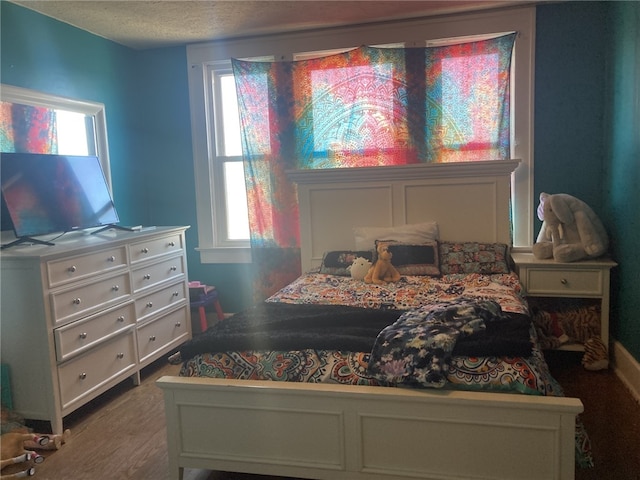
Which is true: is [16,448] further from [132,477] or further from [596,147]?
[596,147]

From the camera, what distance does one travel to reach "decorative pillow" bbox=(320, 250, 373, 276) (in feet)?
10.9

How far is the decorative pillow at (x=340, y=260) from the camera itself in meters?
3.32

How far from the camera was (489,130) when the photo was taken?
355 cm

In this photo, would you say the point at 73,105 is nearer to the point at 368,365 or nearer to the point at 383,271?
the point at 383,271

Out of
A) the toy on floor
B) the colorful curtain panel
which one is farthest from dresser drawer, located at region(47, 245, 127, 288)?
the colorful curtain panel

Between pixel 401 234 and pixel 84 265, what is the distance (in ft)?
6.36

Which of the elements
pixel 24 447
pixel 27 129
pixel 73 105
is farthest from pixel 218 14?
pixel 24 447

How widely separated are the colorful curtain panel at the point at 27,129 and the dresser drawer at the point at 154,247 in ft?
2.79

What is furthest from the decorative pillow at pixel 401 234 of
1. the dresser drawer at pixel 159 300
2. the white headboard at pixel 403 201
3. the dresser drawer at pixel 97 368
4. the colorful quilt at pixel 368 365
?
the dresser drawer at pixel 97 368

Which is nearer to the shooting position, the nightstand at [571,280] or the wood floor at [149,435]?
the wood floor at [149,435]

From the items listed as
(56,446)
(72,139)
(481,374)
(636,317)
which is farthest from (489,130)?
(56,446)

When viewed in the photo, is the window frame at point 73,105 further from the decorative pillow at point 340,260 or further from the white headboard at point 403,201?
the decorative pillow at point 340,260

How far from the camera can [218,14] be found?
11.2ft

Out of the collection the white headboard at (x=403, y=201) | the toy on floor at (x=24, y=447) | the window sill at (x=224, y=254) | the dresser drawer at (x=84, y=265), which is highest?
the white headboard at (x=403, y=201)
